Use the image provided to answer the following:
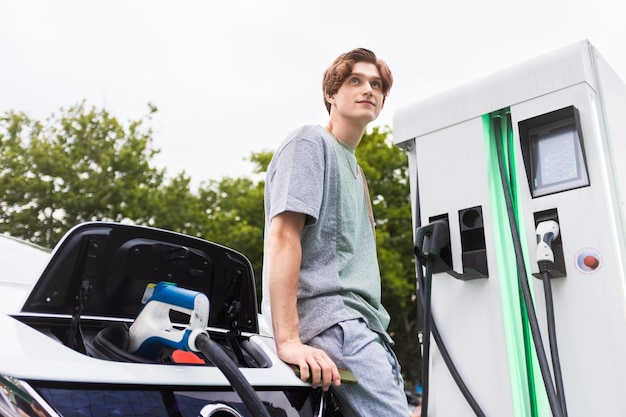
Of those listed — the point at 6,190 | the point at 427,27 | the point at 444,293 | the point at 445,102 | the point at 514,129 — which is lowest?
the point at 444,293

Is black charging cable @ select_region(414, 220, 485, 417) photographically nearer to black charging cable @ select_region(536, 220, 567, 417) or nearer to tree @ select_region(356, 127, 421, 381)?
black charging cable @ select_region(536, 220, 567, 417)

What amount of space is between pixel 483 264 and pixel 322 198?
898mm

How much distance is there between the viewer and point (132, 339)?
1427 mm

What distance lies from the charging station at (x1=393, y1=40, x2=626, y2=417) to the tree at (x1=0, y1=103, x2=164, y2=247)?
1249cm

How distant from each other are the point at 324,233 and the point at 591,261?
101 centimetres

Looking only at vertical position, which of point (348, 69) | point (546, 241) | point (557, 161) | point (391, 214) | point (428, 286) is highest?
point (391, 214)

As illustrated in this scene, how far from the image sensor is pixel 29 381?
3.58ft

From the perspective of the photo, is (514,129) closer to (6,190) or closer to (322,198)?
(322,198)

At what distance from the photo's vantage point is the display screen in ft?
7.41

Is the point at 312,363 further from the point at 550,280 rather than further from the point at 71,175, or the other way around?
the point at 71,175

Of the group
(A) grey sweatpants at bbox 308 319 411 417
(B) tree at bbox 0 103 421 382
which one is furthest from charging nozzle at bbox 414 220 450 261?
(B) tree at bbox 0 103 421 382

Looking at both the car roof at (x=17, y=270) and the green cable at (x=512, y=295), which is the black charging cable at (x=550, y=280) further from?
the car roof at (x=17, y=270)

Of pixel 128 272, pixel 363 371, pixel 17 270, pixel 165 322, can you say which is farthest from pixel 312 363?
pixel 17 270

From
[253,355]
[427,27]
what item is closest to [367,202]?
[253,355]
